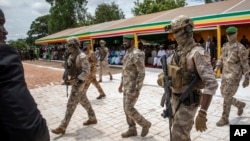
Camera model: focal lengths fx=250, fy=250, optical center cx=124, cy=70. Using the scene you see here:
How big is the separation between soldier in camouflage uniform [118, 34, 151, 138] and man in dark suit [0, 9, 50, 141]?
2.95 meters

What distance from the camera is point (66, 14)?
44000 millimetres

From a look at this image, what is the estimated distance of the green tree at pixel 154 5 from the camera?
116 ft

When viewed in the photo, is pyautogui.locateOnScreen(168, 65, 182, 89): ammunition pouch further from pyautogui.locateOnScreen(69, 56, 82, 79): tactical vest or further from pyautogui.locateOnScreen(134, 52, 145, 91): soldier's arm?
pyautogui.locateOnScreen(69, 56, 82, 79): tactical vest

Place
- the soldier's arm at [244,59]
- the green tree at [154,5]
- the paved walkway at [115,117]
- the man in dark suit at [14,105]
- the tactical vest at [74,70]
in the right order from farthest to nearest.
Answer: the green tree at [154,5] → the tactical vest at [74,70] → the soldier's arm at [244,59] → the paved walkway at [115,117] → the man in dark suit at [14,105]

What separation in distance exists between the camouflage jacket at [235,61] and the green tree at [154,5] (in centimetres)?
3164

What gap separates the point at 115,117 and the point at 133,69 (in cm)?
182

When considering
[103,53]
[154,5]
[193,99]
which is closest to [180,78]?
[193,99]

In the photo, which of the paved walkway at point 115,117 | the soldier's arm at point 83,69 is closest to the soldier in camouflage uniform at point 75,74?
the soldier's arm at point 83,69

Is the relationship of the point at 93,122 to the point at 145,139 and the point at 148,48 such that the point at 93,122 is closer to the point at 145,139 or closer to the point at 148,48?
the point at 145,139

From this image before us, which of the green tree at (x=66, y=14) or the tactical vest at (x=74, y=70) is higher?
the green tree at (x=66, y=14)

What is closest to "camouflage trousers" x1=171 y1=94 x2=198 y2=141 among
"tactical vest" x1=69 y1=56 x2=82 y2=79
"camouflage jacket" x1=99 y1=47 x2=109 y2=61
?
"tactical vest" x1=69 y1=56 x2=82 y2=79

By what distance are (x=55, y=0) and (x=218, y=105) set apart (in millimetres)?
41954

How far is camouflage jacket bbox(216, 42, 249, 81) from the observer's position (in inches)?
184

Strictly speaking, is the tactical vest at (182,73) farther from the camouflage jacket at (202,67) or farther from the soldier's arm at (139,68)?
the soldier's arm at (139,68)
